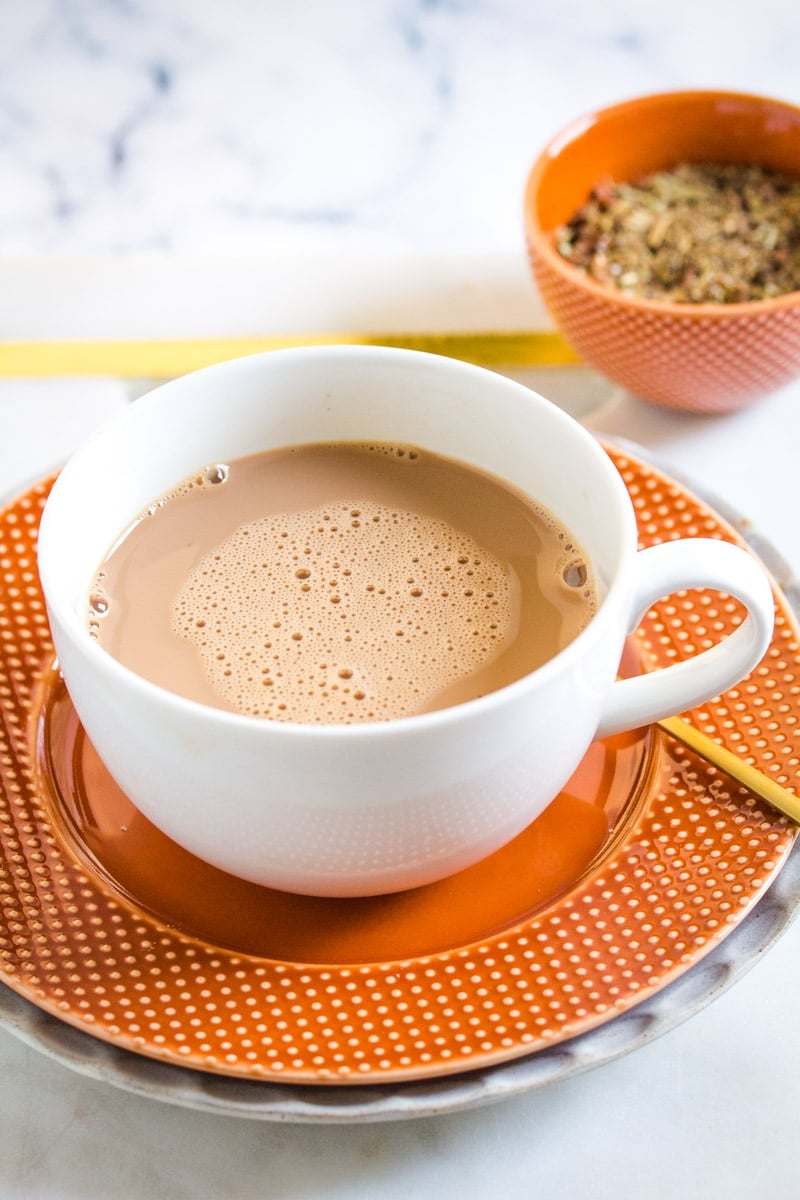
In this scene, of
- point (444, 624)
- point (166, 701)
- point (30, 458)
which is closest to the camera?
point (166, 701)

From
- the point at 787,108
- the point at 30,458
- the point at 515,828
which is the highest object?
the point at 787,108

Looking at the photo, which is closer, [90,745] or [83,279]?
[90,745]

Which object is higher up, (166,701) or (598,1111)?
(166,701)

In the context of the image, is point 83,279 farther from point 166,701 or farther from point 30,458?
point 166,701

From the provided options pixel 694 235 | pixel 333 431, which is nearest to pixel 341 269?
pixel 694 235

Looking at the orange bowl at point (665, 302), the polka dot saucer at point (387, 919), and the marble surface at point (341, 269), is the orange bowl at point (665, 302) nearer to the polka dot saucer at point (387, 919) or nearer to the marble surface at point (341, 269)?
the marble surface at point (341, 269)

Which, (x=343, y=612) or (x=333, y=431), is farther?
(x=333, y=431)

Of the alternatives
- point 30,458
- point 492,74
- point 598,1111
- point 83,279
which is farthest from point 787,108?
point 598,1111

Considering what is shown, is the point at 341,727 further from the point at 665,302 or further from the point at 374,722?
the point at 665,302
